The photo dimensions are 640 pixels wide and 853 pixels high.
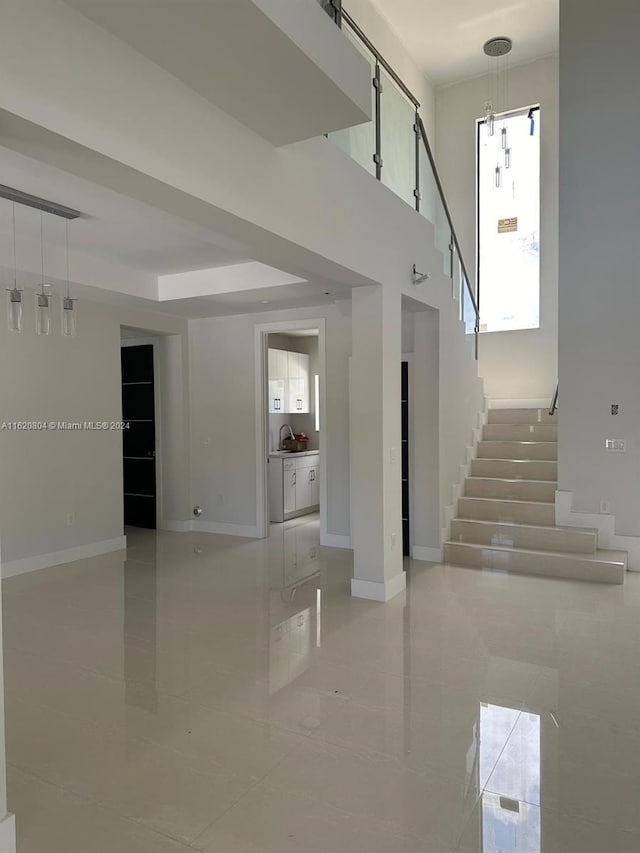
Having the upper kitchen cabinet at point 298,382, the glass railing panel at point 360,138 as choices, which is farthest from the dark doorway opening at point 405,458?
the upper kitchen cabinet at point 298,382

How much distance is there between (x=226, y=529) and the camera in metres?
7.40

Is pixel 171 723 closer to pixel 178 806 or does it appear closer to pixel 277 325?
pixel 178 806

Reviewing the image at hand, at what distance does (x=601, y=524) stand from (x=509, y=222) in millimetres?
4658

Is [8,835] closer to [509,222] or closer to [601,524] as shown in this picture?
[601,524]

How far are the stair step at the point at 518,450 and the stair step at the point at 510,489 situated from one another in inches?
18.7

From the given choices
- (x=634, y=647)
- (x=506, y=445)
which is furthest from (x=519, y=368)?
(x=634, y=647)

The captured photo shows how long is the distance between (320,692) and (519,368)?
20.0ft

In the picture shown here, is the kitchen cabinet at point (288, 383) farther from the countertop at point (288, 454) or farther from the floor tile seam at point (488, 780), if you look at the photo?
the floor tile seam at point (488, 780)

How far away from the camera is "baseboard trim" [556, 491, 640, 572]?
5.54m

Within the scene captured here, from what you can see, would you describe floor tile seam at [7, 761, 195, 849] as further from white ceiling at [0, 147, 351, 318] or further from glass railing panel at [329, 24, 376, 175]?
glass railing panel at [329, 24, 376, 175]

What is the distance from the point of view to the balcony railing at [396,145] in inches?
167

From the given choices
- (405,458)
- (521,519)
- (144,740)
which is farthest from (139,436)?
(144,740)

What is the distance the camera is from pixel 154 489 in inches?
303

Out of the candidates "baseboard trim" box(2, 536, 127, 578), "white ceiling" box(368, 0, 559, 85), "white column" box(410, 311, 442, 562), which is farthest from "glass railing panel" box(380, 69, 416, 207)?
"baseboard trim" box(2, 536, 127, 578)
